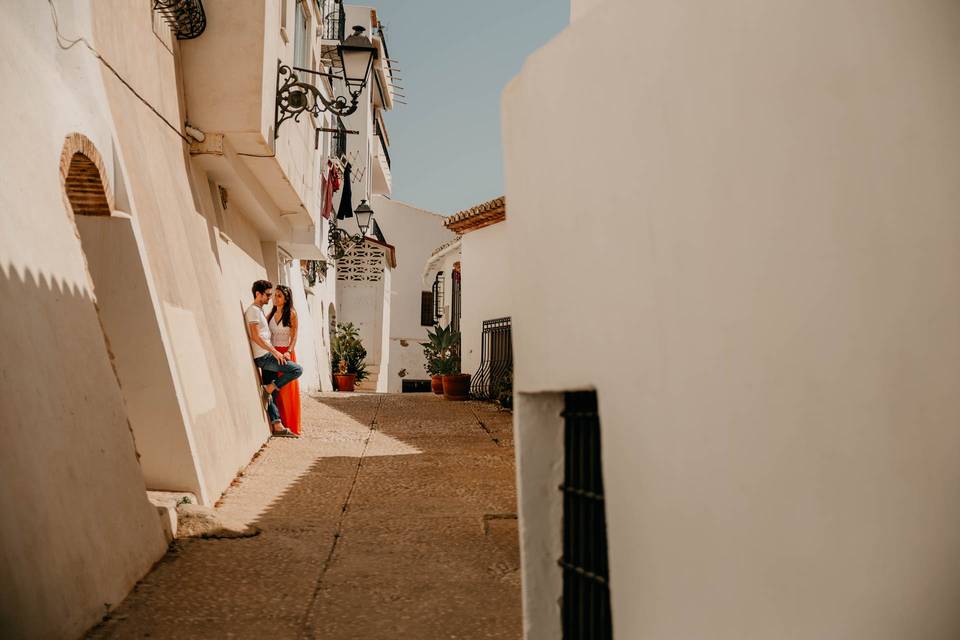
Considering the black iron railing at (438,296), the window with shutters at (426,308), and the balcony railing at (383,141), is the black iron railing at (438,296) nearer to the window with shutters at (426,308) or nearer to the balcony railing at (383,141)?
the window with shutters at (426,308)

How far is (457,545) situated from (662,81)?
3.49 meters

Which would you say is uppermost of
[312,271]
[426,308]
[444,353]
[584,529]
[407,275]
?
[407,275]

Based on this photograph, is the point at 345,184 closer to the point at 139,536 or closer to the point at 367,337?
the point at 367,337

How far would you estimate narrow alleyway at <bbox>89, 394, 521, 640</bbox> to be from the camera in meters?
3.97

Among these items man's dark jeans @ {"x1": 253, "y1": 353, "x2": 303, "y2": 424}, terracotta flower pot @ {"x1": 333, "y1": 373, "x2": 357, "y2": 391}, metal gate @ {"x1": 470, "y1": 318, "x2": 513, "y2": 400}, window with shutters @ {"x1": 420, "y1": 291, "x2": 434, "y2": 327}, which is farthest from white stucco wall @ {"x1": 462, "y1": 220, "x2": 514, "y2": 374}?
window with shutters @ {"x1": 420, "y1": 291, "x2": 434, "y2": 327}

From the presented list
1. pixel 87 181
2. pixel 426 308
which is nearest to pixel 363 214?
pixel 426 308

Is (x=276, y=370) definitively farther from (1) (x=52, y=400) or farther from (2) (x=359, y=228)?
(2) (x=359, y=228)

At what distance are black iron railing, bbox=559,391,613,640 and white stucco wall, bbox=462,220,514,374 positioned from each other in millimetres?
11772

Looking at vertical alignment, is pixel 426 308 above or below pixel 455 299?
above

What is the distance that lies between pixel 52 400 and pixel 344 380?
56.2 feet

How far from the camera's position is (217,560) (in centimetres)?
485

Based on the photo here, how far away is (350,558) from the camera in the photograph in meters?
5.04

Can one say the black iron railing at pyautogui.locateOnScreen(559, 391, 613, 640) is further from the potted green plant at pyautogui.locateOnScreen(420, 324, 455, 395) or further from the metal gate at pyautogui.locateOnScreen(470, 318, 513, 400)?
the potted green plant at pyautogui.locateOnScreen(420, 324, 455, 395)

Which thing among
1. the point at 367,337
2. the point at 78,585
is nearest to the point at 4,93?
the point at 78,585
